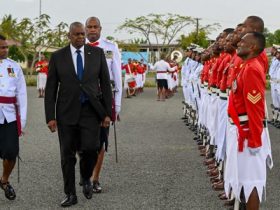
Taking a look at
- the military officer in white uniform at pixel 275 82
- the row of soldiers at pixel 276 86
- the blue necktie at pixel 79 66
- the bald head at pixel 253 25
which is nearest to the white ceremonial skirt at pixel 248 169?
the bald head at pixel 253 25

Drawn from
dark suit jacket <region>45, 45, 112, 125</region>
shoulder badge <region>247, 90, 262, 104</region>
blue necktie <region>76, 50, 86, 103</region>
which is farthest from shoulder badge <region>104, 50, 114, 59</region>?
shoulder badge <region>247, 90, 262, 104</region>

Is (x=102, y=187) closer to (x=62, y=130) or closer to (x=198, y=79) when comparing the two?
(x=62, y=130)

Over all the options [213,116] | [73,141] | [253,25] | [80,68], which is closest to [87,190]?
[73,141]

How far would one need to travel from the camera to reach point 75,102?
295 inches

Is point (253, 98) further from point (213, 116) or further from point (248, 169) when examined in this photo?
point (213, 116)

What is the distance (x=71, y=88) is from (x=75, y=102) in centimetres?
17

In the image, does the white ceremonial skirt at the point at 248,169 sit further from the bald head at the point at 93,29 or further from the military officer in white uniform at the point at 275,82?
the military officer in white uniform at the point at 275,82

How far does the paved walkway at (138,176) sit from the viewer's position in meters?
7.57

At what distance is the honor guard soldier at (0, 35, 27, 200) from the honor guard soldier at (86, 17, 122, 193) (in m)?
1.10

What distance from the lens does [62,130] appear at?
757 centimetres

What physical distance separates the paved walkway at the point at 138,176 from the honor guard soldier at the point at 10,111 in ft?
1.41

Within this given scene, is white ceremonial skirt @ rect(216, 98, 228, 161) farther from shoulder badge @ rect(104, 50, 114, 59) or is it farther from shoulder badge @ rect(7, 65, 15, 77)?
shoulder badge @ rect(7, 65, 15, 77)

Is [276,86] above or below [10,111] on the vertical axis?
below

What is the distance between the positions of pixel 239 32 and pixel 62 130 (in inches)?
88.8
